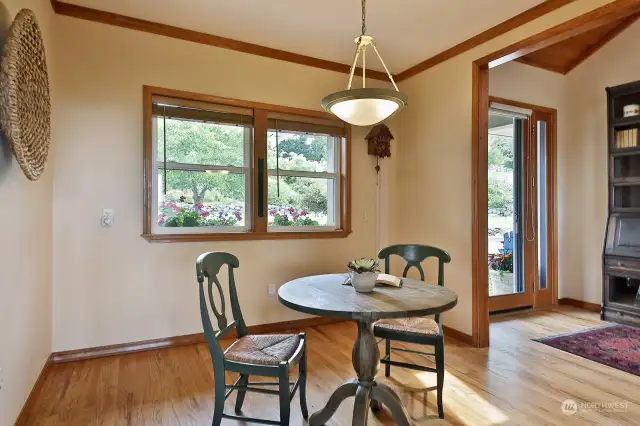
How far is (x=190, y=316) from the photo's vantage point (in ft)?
10.3

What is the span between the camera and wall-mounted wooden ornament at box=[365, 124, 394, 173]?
388cm

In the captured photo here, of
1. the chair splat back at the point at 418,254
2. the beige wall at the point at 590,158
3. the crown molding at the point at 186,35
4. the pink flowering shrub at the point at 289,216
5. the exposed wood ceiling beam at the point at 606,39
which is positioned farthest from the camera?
the beige wall at the point at 590,158

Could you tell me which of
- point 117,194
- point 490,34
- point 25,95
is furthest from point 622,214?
point 25,95

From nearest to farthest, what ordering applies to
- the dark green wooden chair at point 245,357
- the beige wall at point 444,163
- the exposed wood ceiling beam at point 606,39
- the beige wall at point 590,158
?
the dark green wooden chair at point 245,357 → the beige wall at point 444,163 → the exposed wood ceiling beam at point 606,39 → the beige wall at point 590,158

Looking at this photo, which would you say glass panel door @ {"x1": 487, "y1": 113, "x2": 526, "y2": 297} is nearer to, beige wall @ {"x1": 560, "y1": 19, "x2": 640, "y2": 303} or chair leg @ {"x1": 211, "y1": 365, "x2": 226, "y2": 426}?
beige wall @ {"x1": 560, "y1": 19, "x2": 640, "y2": 303}

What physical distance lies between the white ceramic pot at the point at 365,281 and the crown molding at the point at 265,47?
7.76 ft

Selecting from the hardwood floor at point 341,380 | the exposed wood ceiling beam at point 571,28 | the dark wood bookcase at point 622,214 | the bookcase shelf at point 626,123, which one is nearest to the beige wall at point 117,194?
the hardwood floor at point 341,380

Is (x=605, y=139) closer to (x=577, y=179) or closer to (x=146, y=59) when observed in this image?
(x=577, y=179)

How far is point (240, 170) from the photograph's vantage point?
3.41 metres

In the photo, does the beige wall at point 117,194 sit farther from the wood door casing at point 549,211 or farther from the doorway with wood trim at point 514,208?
the wood door casing at point 549,211

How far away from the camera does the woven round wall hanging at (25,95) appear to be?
148 centimetres

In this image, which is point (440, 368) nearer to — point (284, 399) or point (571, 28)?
point (284, 399)

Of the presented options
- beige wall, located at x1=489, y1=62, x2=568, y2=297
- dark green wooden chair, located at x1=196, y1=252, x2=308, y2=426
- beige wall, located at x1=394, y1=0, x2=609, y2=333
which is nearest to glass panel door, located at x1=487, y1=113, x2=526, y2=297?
beige wall, located at x1=489, y1=62, x2=568, y2=297

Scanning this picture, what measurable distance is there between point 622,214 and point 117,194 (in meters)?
4.78
